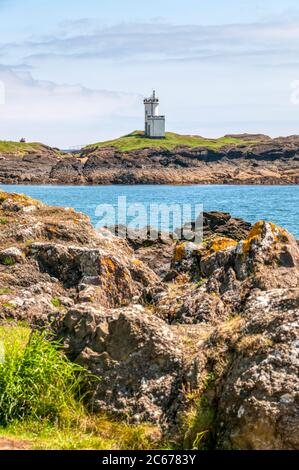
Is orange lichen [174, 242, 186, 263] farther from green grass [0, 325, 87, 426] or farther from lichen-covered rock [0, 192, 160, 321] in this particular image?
green grass [0, 325, 87, 426]

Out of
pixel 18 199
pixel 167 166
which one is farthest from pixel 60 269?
pixel 167 166

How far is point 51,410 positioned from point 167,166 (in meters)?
166

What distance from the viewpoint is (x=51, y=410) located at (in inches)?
322

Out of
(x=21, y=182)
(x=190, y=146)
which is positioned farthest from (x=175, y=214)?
(x=190, y=146)

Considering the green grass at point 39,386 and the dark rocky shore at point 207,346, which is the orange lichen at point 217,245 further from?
the green grass at point 39,386

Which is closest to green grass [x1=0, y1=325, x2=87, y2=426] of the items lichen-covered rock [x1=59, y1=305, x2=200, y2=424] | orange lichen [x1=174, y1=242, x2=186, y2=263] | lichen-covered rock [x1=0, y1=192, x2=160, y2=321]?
lichen-covered rock [x1=59, y1=305, x2=200, y2=424]

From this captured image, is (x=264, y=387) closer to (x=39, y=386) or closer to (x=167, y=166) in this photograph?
(x=39, y=386)

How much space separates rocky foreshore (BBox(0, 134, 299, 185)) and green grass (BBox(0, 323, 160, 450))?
144 meters

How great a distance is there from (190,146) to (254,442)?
185406mm

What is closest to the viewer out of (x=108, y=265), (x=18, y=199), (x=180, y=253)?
(x=180, y=253)

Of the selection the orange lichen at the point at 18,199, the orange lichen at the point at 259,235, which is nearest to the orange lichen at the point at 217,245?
the orange lichen at the point at 259,235

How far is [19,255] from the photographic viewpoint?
17.0 m
